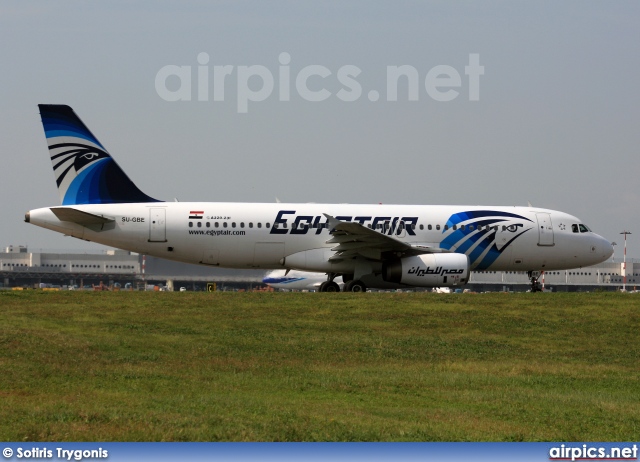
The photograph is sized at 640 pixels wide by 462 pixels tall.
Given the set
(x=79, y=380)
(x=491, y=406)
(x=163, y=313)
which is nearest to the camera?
(x=491, y=406)

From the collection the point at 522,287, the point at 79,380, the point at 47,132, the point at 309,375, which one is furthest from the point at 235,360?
the point at 522,287

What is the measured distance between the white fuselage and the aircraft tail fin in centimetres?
62

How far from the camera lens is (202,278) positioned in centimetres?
8419

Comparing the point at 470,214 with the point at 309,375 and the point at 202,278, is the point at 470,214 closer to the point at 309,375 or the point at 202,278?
the point at 309,375

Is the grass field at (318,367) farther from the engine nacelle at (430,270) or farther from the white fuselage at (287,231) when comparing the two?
the white fuselage at (287,231)

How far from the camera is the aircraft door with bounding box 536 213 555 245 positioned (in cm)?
3922

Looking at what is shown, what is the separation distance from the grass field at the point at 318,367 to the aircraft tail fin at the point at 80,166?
6.09 metres

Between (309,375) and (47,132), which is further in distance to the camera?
(47,132)

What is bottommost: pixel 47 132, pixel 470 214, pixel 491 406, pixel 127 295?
pixel 491 406

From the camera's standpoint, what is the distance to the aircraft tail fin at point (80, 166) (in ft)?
120

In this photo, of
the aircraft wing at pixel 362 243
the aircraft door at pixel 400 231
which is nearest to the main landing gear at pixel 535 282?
the aircraft wing at pixel 362 243

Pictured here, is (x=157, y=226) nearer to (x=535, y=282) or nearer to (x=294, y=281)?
(x=535, y=282)

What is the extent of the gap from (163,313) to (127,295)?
165 inches

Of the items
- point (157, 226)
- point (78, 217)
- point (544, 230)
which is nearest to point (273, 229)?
point (157, 226)
